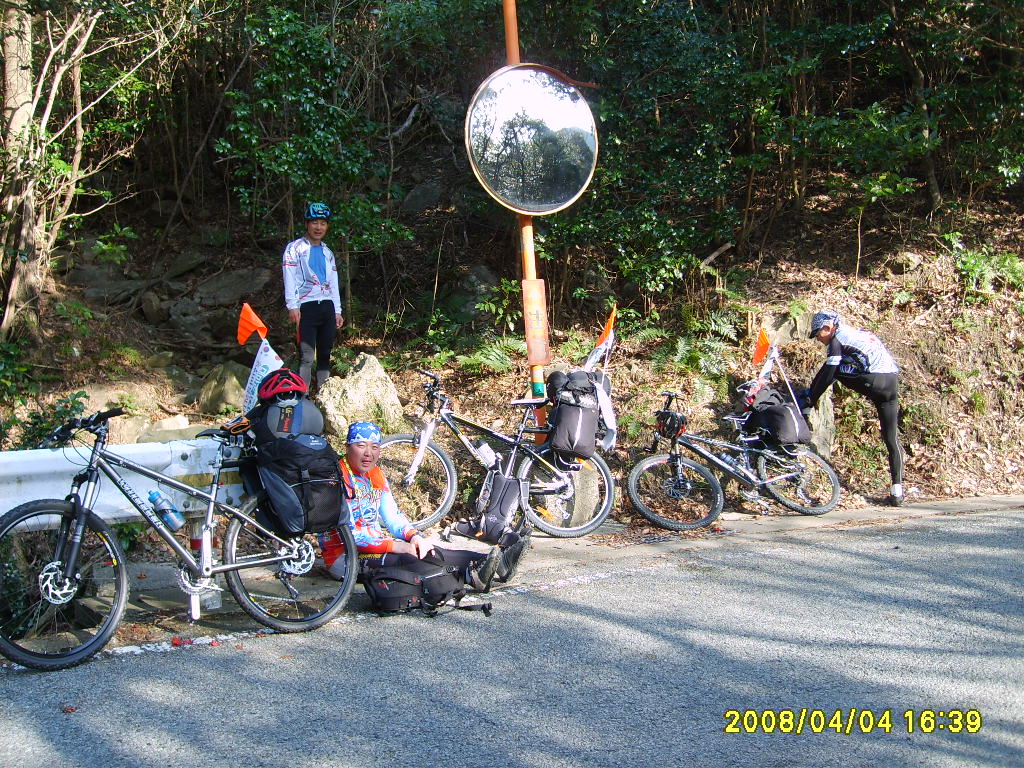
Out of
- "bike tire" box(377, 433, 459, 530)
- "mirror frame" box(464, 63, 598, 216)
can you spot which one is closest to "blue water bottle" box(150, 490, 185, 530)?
"bike tire" box(377, 433, 459, 530)

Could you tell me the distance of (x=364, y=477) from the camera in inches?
224

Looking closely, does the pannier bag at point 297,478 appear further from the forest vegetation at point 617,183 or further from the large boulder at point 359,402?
the forest vegetation at point 617,183

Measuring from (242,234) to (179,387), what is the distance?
13.7ft

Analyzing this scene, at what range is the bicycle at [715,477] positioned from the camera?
797 cm

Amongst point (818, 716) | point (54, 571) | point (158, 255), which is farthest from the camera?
point (158, 255)

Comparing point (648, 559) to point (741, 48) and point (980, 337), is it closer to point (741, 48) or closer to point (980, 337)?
point (980, 337)

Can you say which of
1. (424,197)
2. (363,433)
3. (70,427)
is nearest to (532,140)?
(363,433)

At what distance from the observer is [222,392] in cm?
963

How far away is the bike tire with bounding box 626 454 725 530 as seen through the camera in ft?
25.8

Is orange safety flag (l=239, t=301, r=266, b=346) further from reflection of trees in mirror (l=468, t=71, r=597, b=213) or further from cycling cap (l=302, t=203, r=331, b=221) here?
reflection of trees in mirror (l=468, t=71, r=597, b=213)

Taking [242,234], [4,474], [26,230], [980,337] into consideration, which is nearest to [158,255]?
[242,234]

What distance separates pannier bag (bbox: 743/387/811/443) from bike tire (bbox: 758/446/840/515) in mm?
195

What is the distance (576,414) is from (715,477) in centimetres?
162
